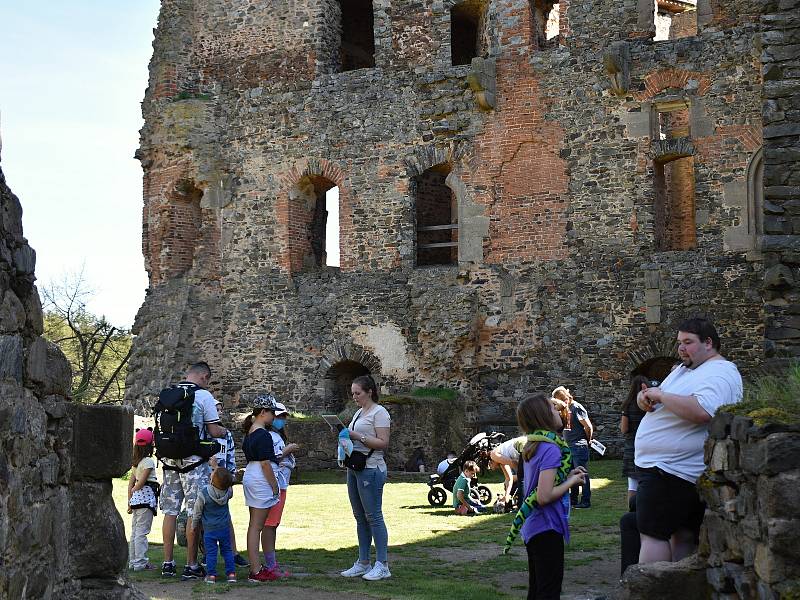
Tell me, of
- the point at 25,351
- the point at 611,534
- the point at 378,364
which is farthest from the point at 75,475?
the point at 378,364

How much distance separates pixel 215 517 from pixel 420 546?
2.70 m

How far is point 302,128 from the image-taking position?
75.3 feet

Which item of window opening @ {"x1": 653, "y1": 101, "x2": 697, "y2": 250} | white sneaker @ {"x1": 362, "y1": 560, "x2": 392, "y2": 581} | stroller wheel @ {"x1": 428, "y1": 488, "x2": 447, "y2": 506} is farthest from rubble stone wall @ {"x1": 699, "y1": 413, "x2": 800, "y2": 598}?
window opening @ {"x1": 653, "y1": 101, "x2": 697, "y2": 250}

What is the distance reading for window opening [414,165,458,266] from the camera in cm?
2314

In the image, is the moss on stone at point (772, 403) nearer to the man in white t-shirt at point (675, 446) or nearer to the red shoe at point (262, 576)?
the man in white t-shirt at point (675, 446)

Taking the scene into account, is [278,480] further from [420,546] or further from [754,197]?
[754,197]

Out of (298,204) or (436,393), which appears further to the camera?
(298,204)

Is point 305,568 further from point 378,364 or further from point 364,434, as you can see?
point 378,364

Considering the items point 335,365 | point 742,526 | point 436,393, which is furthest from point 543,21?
point 742,526

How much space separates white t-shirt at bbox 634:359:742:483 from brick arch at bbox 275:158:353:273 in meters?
16.1

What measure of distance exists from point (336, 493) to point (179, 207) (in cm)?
976

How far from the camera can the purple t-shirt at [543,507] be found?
6.85 metres

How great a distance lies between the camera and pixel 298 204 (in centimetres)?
2312

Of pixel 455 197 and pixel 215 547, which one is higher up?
pixel 455 197
